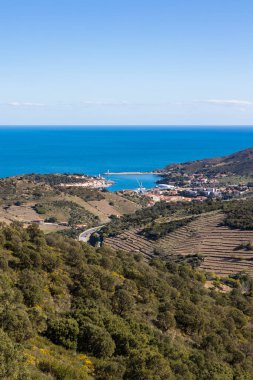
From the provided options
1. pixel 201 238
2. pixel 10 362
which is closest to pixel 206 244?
pixel 201 238

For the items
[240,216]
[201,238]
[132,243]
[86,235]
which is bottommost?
[86,235]

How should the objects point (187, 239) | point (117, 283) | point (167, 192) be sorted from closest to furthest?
point (117, 283) < point (187, 239) < point (167, 192)

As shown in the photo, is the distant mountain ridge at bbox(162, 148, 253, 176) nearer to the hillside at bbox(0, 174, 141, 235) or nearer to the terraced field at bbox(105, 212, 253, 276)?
the hillside at bbox(0, 174, 141, 235)

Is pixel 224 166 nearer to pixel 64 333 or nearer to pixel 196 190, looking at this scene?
pixel 196 190

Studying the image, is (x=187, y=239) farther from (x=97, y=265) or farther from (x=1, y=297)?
(x=1, y=297)

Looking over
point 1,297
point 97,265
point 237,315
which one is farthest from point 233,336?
point 1,297

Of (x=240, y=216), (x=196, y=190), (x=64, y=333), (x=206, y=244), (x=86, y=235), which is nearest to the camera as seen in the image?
(x=64, y=333)
